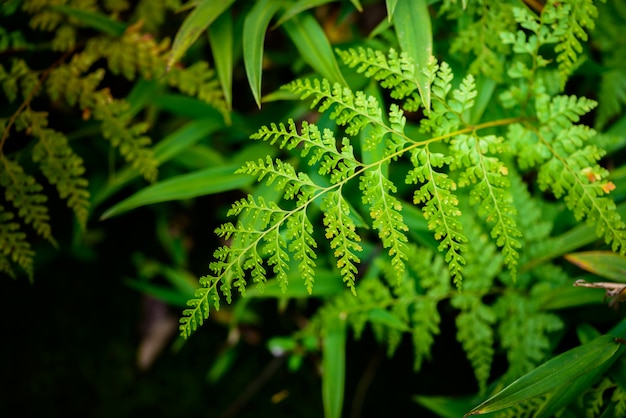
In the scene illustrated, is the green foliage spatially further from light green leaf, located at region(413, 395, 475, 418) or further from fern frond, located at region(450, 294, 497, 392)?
light green leaf, located at region(413, 395, 475, 418)

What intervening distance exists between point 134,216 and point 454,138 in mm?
1296

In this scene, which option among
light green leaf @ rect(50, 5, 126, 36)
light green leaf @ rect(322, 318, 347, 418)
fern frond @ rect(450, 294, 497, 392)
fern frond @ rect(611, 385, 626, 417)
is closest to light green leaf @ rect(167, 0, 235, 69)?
light green leaf @ rect(50, 5, 126, 36)

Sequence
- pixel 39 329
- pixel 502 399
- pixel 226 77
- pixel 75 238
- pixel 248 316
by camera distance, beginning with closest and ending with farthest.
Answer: pixel 502 399 → pixel 226 77 → pixel 75 238 → pixel 248 316 → pixel 39 329

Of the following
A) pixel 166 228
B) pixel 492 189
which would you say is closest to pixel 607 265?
pixel 492 189

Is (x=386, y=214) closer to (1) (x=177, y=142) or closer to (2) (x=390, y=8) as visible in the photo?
(2) (x=390, y=8)

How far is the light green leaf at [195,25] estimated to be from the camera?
1.08 meters

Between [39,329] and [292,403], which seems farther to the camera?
[39,329]

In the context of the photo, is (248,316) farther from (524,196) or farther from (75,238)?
(524,196)

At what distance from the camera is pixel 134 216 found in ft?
5.78

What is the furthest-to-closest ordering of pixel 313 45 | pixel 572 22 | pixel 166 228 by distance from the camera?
pixel 166 228, pixel 313 45, pixel 572 22

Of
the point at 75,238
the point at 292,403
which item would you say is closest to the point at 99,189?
the point at 75,238

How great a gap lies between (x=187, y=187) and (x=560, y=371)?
3.24 feet

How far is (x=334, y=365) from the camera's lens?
131 cm

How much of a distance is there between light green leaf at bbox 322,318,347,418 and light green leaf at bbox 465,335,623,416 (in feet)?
1.59
